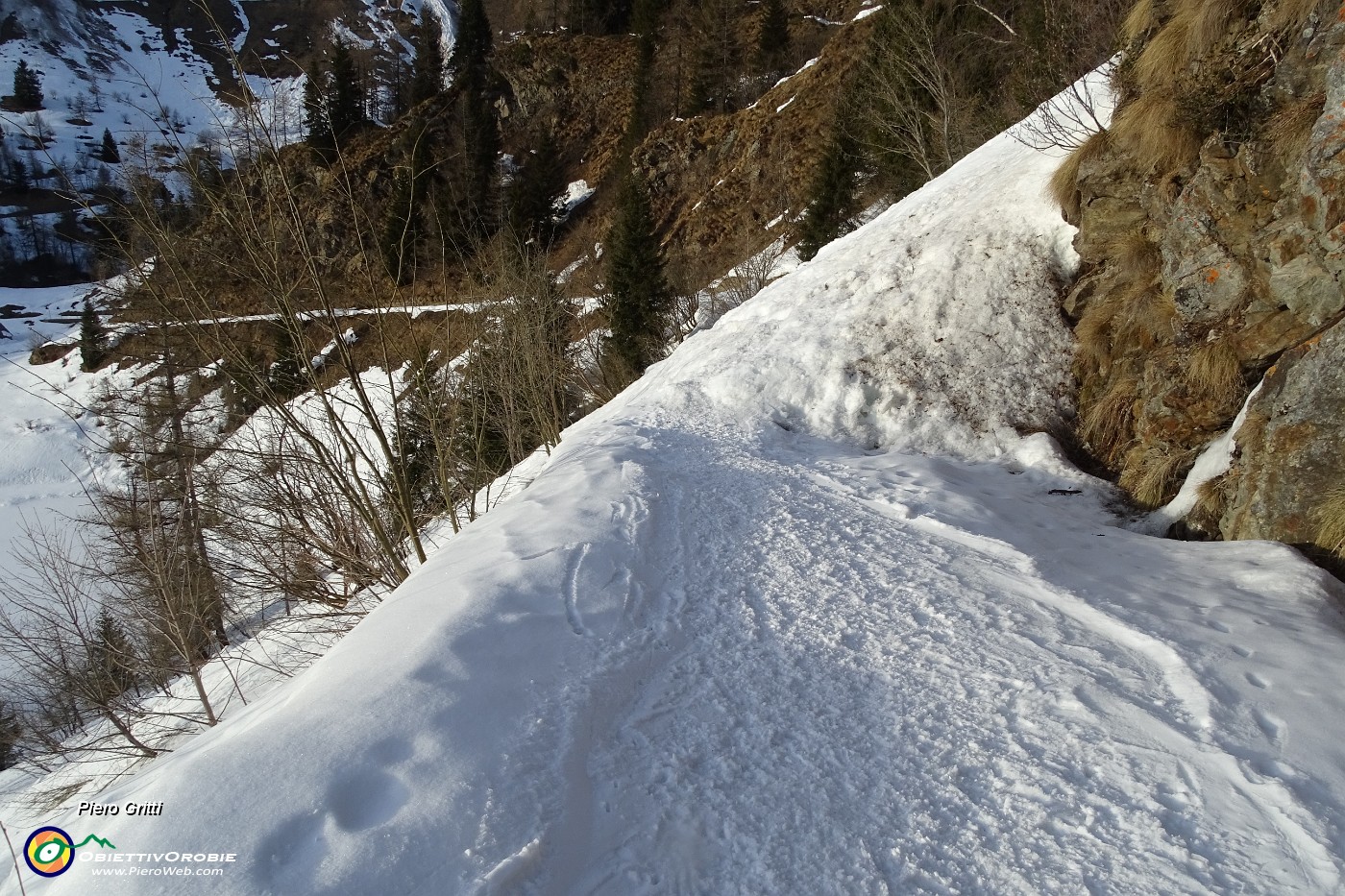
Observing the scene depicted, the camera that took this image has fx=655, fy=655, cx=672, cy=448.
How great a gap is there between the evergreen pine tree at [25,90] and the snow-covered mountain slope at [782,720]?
10347cm

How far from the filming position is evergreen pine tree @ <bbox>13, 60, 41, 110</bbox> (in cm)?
7156

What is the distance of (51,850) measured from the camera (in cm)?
214

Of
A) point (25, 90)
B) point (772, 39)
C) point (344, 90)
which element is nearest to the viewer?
point (772, 39)

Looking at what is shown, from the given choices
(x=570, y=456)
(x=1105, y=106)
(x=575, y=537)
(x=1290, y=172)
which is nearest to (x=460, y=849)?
(x=575, y=537)

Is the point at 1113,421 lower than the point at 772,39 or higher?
lower

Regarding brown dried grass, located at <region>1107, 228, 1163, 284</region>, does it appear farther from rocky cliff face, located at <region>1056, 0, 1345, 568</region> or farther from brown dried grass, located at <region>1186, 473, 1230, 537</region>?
brown dried grass, located at <region>1186, 473, 1230, 537</region>

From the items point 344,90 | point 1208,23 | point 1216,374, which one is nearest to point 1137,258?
point 1216,374

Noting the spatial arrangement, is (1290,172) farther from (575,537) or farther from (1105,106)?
(575,537)

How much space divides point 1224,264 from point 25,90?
107 metres

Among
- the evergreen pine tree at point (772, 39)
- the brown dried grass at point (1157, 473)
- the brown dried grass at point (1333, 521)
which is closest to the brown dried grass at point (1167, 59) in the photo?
the brown dried grass at point (1157, 473)

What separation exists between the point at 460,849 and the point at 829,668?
1737mm

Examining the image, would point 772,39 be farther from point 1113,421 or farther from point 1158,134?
point 1113,421

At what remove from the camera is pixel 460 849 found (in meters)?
1.92

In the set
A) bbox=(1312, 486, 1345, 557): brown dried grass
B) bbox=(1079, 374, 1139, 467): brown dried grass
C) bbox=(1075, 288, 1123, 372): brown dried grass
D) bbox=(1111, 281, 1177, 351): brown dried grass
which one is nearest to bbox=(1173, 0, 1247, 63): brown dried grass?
bbox=(1111, 281, 1177, 351): brown dried grass
